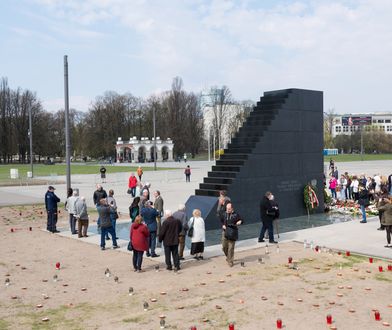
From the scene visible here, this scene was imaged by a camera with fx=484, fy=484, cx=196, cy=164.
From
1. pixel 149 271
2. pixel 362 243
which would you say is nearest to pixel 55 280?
pixel 149 271

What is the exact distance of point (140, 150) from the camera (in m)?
96.1

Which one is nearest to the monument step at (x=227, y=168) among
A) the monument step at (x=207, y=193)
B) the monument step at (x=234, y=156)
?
the monument step at (x=234, y=156)

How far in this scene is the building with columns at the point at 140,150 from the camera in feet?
311

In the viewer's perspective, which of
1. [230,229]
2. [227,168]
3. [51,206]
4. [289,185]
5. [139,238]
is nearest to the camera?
[139,238]

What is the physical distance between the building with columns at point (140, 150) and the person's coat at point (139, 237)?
81931 mm

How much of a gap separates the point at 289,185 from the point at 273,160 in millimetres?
1372

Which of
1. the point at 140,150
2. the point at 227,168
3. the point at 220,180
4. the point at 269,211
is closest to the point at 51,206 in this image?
the point at 220,180

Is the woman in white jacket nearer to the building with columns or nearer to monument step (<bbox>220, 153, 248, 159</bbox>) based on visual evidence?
monument step (<bbox>220, 153, 248, 159</bbox>)

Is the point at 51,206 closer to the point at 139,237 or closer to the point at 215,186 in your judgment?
the point at 215,186

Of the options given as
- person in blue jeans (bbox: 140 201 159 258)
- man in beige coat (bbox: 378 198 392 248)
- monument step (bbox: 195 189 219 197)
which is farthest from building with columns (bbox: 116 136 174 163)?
man in beige coat (bbox: 378 198 392 248)

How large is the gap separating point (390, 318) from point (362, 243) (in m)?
6.12

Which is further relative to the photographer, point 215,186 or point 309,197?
point 309,197

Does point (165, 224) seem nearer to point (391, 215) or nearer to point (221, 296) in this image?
point (221, 296)

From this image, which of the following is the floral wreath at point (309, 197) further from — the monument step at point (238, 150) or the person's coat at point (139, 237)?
the person's coat at point (139, 237)
